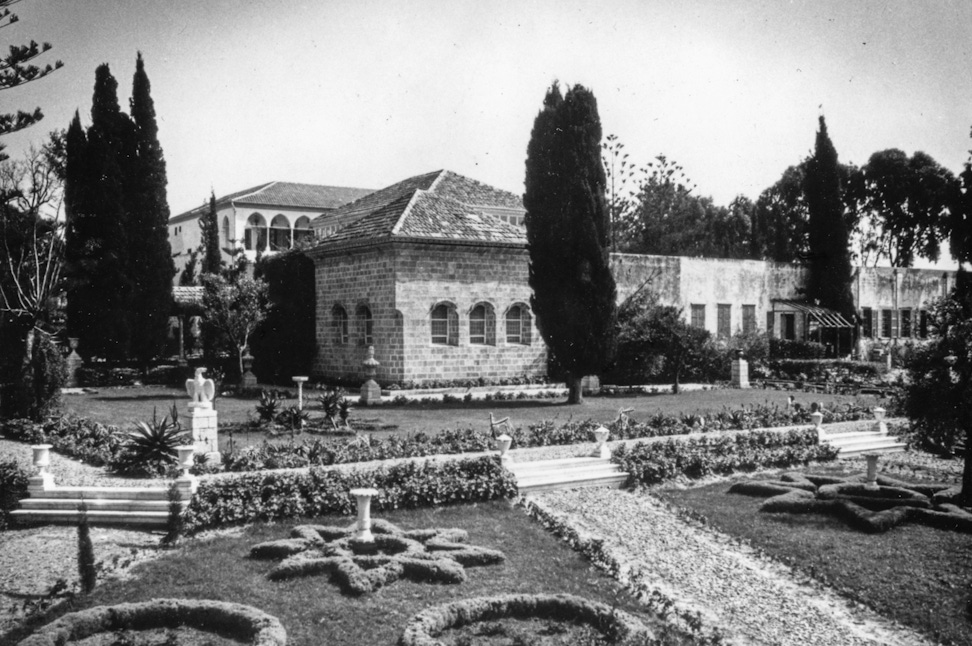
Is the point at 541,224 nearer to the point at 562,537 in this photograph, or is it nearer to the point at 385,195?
the point at 385,195

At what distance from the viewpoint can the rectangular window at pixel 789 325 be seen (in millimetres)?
35656

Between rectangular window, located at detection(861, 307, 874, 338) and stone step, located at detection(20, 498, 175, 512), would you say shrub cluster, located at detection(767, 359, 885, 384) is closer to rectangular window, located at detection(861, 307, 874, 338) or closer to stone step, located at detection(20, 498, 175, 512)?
rectangular window, located at detection(861, 307, 874, 338)

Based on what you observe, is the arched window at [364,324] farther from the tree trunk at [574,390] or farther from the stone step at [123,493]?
the stone step at [123,493]

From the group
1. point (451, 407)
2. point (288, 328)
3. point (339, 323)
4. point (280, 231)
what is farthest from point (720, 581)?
point (280, 231)

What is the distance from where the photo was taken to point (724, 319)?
33500mm

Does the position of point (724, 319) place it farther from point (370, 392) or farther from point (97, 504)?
point (97, 504)

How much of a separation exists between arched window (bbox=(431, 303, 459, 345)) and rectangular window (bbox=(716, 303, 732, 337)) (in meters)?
13.5

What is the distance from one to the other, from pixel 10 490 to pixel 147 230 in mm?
18974

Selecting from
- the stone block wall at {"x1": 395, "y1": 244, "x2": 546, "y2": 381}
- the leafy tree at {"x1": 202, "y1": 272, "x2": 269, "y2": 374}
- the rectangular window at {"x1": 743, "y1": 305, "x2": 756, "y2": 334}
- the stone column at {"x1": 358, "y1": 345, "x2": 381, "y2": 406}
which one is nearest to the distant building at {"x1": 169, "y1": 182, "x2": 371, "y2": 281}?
the leafy tree at {"x1": 202, "y1": 272, "x2": 269, "y2": 374}

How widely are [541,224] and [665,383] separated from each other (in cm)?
885

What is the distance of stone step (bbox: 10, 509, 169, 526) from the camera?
10539 millimetres

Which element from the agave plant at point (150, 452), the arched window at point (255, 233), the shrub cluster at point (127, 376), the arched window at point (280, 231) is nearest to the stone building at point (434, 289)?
the shrub cluster at point (127, 376)

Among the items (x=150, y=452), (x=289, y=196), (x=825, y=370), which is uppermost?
(x=289, y=196)

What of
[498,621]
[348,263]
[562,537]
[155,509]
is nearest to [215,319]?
[348,263]
